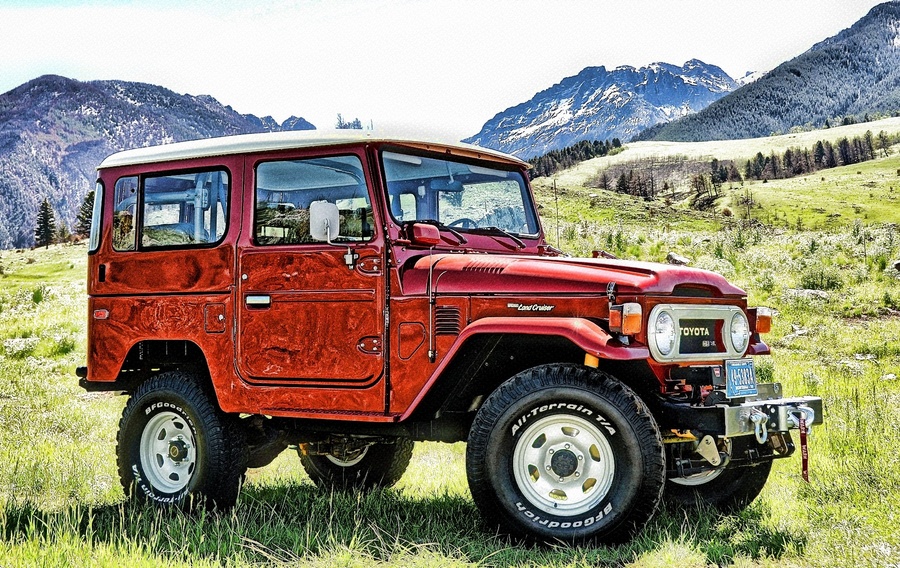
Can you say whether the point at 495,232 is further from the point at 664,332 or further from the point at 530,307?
the point at 664,332

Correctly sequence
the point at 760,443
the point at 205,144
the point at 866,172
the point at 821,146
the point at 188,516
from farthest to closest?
the point at 821,146
the point at 866,172
the point at 205,144
the point at 188,516
the point at 760,443

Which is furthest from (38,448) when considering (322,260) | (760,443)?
(760,443)

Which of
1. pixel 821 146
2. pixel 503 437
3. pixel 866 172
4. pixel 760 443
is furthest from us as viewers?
pixel 821 146

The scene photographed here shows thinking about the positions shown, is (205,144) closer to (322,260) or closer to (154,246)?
(154,246)

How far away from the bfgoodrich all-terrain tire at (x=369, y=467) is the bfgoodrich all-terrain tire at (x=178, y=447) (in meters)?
1.21

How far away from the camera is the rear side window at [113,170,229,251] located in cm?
666

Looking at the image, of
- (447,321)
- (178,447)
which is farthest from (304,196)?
(178,447)

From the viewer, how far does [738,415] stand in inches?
204

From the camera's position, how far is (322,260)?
6035mm

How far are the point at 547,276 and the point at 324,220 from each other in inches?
56.9

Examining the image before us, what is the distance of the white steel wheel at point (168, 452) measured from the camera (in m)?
6.74

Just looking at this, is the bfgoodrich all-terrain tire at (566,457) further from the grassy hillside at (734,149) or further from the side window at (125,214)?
the grassy hillside at (734,149)

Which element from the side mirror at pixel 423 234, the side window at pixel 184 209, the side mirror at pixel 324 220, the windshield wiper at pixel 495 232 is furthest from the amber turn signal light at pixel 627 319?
the side window at pixel 184 209

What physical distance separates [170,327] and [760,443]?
4205 millimetres
